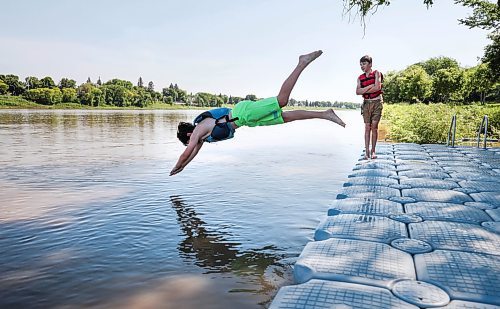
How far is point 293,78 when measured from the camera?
16.8 feet

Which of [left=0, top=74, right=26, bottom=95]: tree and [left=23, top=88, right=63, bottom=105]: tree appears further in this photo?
[left=0, top=74, right=26, bottom=95]: tree

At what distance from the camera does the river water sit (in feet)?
9.63

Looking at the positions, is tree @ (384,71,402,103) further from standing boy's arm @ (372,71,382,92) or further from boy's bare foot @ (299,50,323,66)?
boy's bare foot @ (299,50,323,66)

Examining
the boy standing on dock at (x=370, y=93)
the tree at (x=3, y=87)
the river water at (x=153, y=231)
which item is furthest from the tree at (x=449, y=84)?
the tree at (x=3, y=87)

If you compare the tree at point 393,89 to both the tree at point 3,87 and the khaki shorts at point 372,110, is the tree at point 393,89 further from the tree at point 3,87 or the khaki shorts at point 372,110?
the tree at point 3,87

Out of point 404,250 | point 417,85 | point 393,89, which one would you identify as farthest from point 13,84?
point 404,250

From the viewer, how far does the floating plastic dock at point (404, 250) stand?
213 centimetres

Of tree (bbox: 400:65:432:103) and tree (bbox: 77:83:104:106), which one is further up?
tree (bbox: 400:65:432:103)

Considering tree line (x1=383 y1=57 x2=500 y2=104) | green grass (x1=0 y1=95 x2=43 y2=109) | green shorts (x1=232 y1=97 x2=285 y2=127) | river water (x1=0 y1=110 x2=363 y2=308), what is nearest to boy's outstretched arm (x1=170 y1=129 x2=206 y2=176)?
green shorts (x1=232 y1=97 x2=285 y2=127)

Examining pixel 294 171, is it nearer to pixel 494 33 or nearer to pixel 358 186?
pixel 358 186

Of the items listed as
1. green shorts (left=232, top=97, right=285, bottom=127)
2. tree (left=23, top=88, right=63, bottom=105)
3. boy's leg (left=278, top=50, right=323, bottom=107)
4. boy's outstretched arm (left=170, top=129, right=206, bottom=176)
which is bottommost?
boy's outstretched arm (left=170, top=129, right=206, bottom=176)

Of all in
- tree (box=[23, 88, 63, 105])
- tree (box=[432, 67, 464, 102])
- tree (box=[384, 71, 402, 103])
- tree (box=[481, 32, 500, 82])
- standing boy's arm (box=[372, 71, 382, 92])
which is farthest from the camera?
tree (box=[23, 88, 63, 105])

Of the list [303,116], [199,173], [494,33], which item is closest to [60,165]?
[199,173]

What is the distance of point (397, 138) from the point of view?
47.8 feet
